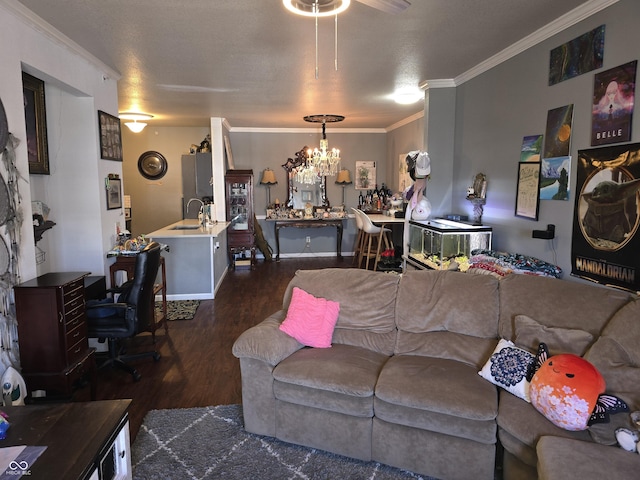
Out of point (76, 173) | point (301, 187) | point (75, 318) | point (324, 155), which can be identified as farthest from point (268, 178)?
point (75, 318)

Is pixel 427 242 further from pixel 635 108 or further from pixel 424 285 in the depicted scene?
pixel 635 108

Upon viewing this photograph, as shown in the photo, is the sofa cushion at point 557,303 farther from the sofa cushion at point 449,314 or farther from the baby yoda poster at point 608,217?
the baby yoda poster at point 608,217

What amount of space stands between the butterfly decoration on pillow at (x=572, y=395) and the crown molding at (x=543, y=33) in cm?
210

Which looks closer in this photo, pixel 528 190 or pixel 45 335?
pixel 45 335

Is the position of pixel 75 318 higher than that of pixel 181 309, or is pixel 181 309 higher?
pixel 75 318

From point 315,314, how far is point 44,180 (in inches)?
107

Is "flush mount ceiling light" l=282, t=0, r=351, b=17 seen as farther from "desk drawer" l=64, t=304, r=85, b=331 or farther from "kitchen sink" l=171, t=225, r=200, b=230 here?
"kitchen sink" l=171, t=225, r=200, b=230

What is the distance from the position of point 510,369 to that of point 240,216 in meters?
5.92

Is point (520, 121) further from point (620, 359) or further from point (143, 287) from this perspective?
point (143, 287)

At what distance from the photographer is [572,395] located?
5.89 ft

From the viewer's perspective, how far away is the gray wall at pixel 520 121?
2551 millimetres

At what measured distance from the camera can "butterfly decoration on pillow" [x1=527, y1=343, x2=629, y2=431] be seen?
1.78 meters

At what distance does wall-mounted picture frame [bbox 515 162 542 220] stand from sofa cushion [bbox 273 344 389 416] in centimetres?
173

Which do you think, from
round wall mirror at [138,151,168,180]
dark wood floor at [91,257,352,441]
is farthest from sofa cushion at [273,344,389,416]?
round wall mirror at [138,151,168,180]
